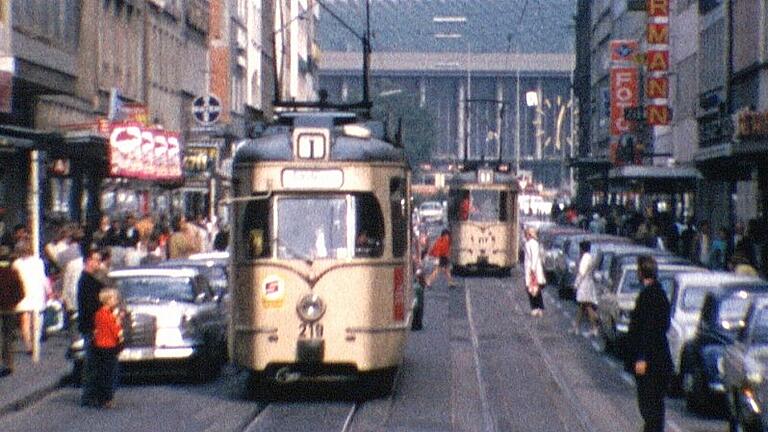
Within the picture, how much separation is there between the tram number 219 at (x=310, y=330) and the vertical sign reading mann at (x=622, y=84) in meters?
56.9

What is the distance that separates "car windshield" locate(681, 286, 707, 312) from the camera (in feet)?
79.0

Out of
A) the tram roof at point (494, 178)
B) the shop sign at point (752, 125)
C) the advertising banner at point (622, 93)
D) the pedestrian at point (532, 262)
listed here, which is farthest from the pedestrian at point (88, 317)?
the advertising banner at point (622, 93)

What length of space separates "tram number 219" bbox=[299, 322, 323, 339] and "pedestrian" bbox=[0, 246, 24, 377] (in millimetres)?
4378

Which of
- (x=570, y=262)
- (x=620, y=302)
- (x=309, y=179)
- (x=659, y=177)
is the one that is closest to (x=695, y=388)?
(x=309, y=179)

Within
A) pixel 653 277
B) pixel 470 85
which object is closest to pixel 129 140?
pixel 653 277

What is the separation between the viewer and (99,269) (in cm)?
2225

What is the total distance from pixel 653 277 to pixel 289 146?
6432 mm

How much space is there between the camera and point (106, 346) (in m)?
21.3

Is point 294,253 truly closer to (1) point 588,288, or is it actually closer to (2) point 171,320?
(2) point 171,320

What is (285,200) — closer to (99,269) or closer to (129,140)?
(99,269)

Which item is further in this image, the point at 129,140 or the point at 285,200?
the point at 129,140

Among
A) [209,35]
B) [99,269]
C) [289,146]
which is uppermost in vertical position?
[209,35]

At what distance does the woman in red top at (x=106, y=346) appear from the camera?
837 inches

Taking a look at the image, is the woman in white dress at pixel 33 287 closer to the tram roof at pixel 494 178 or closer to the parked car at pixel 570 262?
the parked car at pixel 570 262
